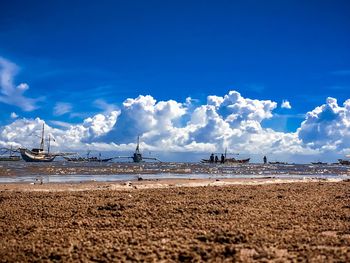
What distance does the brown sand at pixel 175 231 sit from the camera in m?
6.86

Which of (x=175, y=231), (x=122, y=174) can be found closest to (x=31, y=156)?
(x=122, y=174)

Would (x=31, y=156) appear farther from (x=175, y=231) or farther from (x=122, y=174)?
(x=175, y=231)

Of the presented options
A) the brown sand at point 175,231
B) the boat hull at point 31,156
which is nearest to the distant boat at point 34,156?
the boat hull at point 31,156

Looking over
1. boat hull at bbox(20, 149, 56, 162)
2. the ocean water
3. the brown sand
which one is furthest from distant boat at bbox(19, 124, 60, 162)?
the brown sand

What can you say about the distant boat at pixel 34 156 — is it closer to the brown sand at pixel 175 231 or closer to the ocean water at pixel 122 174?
the ocean water at pixel 122 174

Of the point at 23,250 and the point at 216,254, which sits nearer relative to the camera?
the point at 216,254

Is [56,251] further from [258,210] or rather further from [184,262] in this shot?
[258,210]

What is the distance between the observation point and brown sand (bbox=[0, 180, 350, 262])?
6859 millimetres

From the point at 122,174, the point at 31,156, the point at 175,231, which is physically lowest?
the point at 122,174

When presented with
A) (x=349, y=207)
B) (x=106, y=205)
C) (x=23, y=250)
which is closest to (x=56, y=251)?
(x=23, y=250)

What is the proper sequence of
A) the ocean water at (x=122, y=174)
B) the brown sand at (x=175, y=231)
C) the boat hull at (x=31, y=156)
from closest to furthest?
the brown sand at (x=175, y=231)
the ocean water at (x=122, y=174)
the boat hull at (x=31, y=156)

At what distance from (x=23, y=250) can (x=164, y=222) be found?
361cm

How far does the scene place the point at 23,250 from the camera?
23.9 ft

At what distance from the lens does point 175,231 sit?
8680mm
